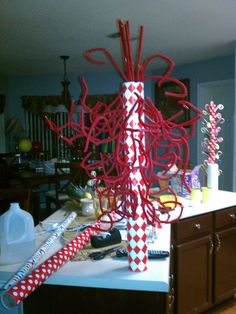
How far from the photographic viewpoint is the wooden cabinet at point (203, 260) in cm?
205

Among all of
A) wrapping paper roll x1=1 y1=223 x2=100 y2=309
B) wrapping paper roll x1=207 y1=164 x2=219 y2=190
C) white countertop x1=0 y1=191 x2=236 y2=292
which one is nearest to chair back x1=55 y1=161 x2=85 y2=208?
wrapping paper roll x1=207 y1=164 x2=219 y2=190

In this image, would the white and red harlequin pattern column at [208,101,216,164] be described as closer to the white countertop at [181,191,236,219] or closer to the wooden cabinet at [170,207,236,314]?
the white countertop at [181,191,236,219]

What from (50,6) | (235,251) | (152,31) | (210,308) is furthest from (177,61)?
(210,308)

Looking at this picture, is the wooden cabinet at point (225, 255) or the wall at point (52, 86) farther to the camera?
the wall at point (52, 86)

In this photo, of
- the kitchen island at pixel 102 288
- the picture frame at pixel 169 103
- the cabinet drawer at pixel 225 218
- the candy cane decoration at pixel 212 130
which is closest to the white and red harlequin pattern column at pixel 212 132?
the candy cane decoration at pixel 212 130

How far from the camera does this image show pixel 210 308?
2359 millimetres

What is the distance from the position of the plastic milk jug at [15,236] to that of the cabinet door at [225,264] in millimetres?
1339

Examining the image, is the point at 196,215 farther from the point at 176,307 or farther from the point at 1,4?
the point at 1,4

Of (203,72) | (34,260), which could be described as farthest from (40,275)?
(203,72)

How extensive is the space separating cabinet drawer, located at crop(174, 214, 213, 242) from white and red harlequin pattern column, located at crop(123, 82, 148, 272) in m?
0.81

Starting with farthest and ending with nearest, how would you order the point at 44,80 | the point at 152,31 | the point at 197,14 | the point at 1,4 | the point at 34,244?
the point at 44,80
the point at 152,31
the point at 197,14
the point at 1,4
the point at 34,244

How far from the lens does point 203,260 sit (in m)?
2.21

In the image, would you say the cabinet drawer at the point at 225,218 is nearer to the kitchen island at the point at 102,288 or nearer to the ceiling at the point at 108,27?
the kitchen island at the point at 102,288

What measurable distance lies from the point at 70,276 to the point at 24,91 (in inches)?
205
